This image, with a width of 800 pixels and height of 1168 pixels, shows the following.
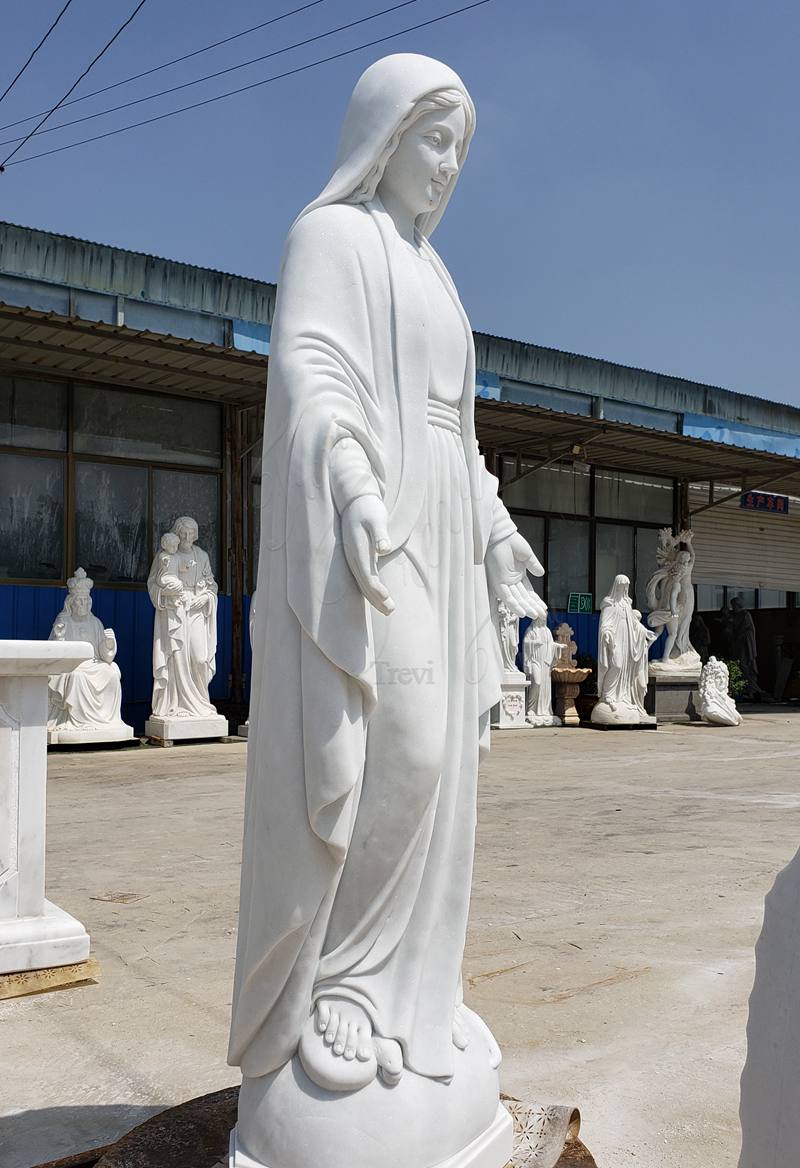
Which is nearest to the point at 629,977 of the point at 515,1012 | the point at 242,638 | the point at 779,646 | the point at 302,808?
the point at 515,1012

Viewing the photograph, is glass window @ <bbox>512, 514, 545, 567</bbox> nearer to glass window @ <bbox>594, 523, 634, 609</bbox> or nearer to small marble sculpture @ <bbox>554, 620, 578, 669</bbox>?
glass window @ <bbox>594, 523, 634, 609</bbox>

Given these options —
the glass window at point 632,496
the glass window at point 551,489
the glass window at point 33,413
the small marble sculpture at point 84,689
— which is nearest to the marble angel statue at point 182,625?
the small marble sculpture at point 84,689

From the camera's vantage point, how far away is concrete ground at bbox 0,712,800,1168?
3.05 metres

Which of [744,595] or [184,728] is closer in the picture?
[184,728]

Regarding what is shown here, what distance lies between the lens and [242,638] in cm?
1483

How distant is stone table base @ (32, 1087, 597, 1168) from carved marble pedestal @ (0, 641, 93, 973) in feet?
5.27

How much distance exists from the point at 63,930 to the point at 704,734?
40.3ft

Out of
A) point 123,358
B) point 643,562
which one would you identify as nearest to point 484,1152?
point 123,358

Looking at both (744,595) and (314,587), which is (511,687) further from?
(314,587)

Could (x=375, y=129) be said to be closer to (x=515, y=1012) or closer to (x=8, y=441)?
(x=515, y=1012)

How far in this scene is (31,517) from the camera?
1375 centimetres

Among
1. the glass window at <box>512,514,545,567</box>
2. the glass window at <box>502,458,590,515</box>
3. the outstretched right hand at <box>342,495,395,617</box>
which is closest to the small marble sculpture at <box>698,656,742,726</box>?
the glass window at <box>512,514,545,567</box>

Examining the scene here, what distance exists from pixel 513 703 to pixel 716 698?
3188 millimetres

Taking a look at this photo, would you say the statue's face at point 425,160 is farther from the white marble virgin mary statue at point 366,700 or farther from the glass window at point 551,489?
the glass window at point 551,489
